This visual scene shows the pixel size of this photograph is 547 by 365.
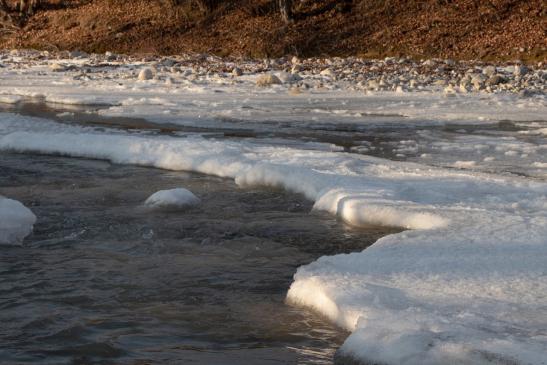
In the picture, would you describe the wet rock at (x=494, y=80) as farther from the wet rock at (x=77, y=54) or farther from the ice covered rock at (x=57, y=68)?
the wet rock at (x=77, y=54)

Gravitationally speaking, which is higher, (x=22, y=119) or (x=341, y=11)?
(x=341, y=11)

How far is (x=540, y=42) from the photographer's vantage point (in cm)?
2133

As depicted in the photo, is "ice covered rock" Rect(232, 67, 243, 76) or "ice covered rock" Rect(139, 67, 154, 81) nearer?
"ice covered rock" Rect(139, 67, 154, 81)

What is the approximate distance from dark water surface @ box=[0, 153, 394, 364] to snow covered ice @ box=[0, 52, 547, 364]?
9.1 inches

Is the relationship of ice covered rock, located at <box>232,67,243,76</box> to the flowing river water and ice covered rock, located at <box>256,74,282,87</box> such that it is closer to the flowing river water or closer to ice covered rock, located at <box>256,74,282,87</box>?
ice covered rock, located at <box>256,74,282,87</box>

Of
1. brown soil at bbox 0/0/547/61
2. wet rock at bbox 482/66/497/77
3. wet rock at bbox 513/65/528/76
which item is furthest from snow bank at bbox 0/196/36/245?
brown soil at bbox 0/0/547/61

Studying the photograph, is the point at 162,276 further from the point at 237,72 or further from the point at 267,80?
the point at 237,72

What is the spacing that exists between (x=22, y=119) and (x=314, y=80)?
23.1 ft

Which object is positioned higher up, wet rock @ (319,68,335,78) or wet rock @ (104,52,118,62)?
wet rock @ (104,52,118,62)

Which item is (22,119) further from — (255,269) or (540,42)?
(540,42)

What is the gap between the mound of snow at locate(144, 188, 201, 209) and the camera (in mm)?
7090

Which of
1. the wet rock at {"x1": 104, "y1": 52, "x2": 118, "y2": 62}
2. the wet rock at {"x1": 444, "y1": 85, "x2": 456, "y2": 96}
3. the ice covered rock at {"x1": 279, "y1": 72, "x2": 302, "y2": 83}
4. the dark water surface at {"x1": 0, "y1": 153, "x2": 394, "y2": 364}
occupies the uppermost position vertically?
the wet rock at {"x1": 104, "y1": 52, "x2": 118, "y2": 62}

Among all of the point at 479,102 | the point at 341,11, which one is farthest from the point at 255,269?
the point at 341,11

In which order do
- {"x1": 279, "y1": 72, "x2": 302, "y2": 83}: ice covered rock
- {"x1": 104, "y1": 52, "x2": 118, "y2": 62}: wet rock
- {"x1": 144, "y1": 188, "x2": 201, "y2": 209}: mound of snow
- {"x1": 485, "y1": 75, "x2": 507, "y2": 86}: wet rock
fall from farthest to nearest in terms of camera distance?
{"x1": 104, "y1": 52, "x2": 118, "y2": 62}: wet rock → {"x1": 279, "y1": 72, "x2": 302, "y2": 83}: ice covered rock → {"x1": 485, "y1": 75, "x2": 507, "y2": 86}: wet rock → {"x1": 144, "y1": 188, "x2": 201, "y2": 209}: mound of snow
